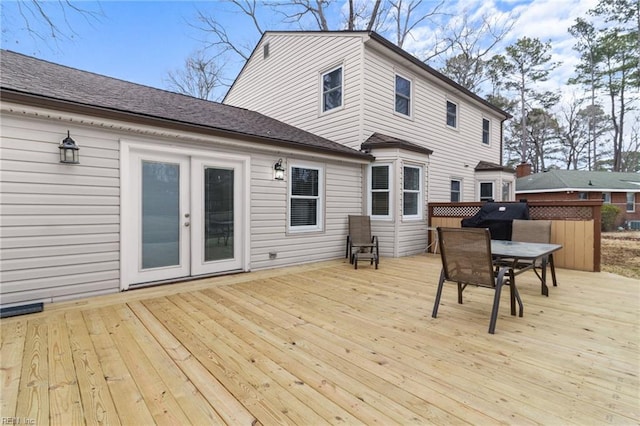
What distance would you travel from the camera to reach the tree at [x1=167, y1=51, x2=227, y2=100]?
53.4ft

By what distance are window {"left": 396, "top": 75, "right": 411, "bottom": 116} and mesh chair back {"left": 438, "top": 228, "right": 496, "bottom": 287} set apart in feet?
21.0

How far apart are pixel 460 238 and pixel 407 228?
4441mm

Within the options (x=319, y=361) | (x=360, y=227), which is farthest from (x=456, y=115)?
(x=319, y=361)

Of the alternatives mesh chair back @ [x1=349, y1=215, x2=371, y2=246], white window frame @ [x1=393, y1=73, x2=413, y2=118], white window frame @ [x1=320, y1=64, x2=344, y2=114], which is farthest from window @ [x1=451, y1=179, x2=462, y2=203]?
mesh chair back @ [x1=349, y1=215, x2=371, y2=246]

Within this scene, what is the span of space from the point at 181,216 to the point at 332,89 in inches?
228

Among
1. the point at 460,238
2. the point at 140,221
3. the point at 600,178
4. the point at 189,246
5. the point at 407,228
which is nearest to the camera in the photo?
the point at 460,238

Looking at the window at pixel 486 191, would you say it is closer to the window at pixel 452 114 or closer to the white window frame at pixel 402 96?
the window at pixel 452 114

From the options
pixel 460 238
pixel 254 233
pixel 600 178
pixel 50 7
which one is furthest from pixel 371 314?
pixel 600 178

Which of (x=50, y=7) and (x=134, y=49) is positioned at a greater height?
(x=134, y=49)

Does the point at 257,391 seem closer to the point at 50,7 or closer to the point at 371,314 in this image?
the point at 371,314

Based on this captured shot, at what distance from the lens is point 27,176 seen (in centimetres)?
345

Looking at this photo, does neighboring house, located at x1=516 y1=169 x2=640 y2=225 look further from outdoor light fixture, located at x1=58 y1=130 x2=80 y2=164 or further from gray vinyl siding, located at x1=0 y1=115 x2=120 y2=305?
outdoor light fixture, located at x1=58 y1=130 x2=80 y2=164

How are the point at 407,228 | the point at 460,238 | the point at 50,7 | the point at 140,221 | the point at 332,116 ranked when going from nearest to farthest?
the point at 460,238, the point at 50,7, the point at 140,221, the point at 407,228, the point at 332,116

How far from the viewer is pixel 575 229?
564 centimetres
